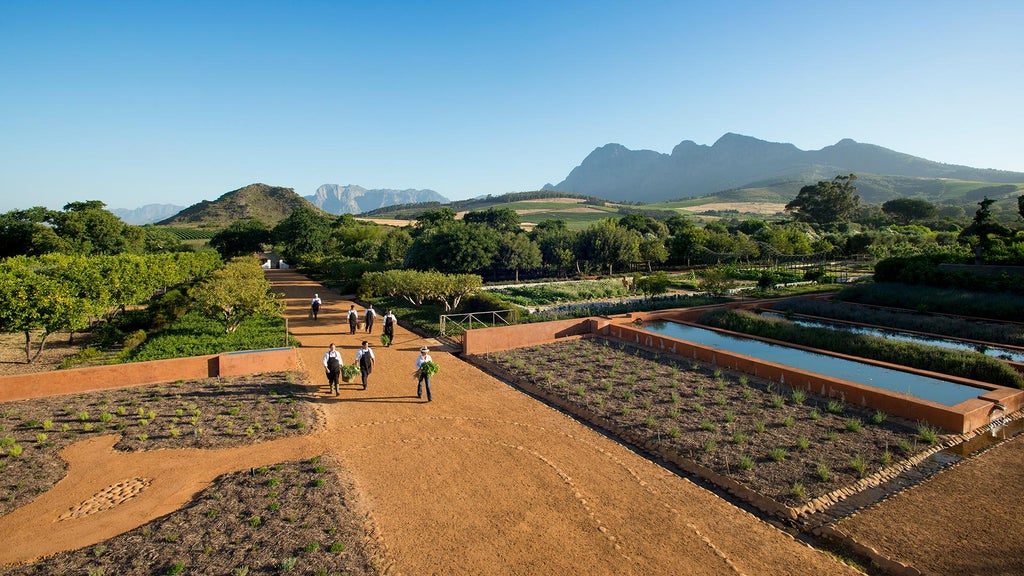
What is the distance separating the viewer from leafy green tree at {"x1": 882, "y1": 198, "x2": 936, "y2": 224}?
81.8 m

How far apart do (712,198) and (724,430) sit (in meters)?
189

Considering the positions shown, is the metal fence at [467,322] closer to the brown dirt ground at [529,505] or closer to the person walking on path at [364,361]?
the person walking on path at [364,361]

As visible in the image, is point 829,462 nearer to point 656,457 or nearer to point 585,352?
point 656,457

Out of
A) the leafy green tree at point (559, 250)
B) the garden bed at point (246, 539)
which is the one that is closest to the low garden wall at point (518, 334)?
the garden bed at point (246, 539)

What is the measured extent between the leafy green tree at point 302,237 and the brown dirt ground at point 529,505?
49.2 meters

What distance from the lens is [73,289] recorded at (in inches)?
720

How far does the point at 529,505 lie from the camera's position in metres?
7.40

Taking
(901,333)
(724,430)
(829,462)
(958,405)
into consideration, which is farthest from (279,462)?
(901,333)

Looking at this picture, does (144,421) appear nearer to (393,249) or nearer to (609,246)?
(393,249)

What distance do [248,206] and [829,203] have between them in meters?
129

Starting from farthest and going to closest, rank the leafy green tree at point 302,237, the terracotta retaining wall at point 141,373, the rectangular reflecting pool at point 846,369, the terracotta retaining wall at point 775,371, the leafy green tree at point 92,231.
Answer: the leafy green tree at point 302,237, the leafy green tree at point 92,231, the terracotta retaining wall at point 141,373, the rectangular reflecting pool at point 846,369, the terracotta retaining wall at point 775,371

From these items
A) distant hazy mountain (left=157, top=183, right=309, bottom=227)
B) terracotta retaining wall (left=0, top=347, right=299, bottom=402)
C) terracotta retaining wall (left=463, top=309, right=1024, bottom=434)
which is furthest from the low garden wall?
distant hazy mountain (left=157, top=183, right=309, bottom=227)

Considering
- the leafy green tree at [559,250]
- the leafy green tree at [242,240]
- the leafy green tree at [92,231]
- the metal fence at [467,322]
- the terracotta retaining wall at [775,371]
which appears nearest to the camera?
the terracotta retaining wall at [775,371]

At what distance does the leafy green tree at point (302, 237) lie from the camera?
5644cm
